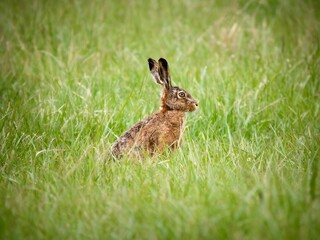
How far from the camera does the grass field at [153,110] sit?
3.83m

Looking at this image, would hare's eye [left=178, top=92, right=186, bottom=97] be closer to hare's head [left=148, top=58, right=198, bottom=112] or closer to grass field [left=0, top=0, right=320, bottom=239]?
hare's head [left=148, top=58, right=198, bottom=112]

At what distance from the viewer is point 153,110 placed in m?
6.63

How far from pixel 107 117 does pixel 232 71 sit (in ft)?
7.00

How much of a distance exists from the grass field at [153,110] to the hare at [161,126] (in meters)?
0.17

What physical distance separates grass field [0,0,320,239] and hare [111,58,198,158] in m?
0.17

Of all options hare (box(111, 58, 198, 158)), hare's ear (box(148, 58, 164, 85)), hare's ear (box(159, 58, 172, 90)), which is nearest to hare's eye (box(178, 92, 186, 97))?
hare (box(111, 58, 198, 158))

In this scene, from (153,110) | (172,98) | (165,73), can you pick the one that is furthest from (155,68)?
(153,110)

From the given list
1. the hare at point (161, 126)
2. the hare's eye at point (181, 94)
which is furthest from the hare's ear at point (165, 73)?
the hare's eye at point (181, 94)

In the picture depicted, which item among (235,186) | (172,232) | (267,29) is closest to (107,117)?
(235,186)

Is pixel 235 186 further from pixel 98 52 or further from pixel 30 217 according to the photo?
pixel 98 52

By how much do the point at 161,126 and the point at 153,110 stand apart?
861mm

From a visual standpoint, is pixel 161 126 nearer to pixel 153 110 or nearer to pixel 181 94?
pixel 181 94

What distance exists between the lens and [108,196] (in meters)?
4.45

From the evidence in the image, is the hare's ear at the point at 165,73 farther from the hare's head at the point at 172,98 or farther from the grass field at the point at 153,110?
the grass field at the point at 153,110
